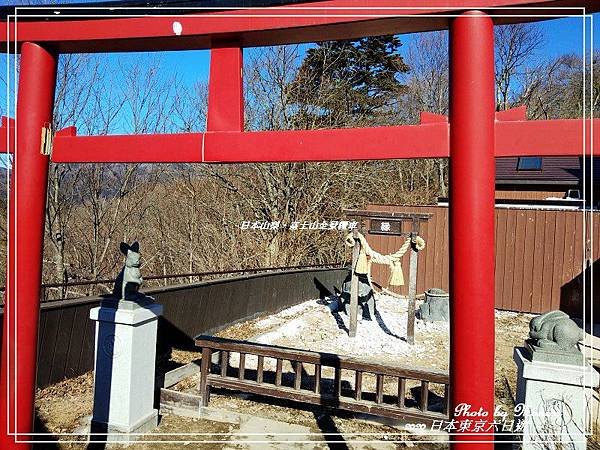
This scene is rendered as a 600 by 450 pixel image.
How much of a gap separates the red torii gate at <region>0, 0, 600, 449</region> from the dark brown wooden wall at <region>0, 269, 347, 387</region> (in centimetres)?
239

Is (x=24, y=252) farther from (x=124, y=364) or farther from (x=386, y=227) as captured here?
(x=386, y=227)

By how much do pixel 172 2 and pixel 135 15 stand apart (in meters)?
0.23

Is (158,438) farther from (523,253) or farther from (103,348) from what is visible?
(523,253)

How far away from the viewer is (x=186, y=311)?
22.4 feet

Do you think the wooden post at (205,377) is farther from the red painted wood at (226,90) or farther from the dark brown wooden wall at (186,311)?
the red painted wood at (226,90)

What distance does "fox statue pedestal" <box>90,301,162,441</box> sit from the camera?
12.4 feet

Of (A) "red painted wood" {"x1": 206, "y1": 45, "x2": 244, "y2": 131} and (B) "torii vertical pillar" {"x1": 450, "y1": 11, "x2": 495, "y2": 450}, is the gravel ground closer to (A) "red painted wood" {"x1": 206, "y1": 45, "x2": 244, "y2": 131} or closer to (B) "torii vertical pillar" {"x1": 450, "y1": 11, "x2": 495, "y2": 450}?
(B) "torii vertical pillar" {"x1": 450, "y1": 11, "x2": 495, "y2": 450}

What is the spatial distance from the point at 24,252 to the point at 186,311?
4.37 meters

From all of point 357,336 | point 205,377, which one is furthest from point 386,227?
point 205,377

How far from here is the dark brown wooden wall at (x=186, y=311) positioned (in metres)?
4.80

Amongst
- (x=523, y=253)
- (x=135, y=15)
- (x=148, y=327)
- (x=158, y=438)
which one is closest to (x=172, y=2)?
(x=135, y=15)

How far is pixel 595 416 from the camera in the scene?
4.20 meters

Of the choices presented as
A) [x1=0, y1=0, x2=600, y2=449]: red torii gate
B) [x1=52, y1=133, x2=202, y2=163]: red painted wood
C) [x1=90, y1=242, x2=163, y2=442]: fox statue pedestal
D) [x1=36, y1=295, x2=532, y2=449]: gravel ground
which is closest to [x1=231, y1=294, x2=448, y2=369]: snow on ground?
[x1=36, y1=295, x2=532, y2=449]: gravel ground

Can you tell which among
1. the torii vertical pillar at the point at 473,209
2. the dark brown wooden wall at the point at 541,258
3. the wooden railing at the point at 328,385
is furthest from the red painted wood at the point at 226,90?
Result: the dark brown wooden wall at the point at 541,258
